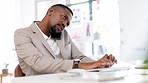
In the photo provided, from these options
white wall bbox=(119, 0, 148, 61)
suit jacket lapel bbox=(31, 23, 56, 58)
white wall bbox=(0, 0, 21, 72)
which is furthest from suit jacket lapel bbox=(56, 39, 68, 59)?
white wall bbox=(0, 0, 21, 72)

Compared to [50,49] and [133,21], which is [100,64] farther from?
[50,49]

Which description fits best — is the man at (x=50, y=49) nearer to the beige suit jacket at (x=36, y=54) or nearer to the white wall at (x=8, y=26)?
the beige suit jacket at (x=36, y=54)

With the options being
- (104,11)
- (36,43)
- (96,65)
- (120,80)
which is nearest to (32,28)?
(36,43)

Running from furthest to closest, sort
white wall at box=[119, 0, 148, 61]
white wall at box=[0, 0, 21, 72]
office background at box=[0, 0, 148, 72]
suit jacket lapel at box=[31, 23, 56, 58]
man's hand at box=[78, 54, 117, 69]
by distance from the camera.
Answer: white wall at box=[0, 0, 21, 72] → office background at box=[0, 0, 148, 72] → suit jacket lapel at box=[31, 23, 56, 58] → man's hand at box=[78, 54, 117, 69] → white wall at box=[119, 0, 148, 61]

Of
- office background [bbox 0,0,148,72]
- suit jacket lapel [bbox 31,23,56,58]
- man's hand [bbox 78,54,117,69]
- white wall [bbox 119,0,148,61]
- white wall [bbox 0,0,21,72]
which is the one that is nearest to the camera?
white wall [bbox 119,0,148,61]

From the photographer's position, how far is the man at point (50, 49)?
1216 millimetres

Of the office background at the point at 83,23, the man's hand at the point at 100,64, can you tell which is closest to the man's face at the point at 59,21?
the man's hand at the point at 100,64

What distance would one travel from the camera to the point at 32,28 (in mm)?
1566

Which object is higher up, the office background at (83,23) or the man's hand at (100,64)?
the office background at (83,23)

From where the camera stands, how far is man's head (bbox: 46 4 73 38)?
5.37ft

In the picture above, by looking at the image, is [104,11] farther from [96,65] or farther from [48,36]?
[96,65]

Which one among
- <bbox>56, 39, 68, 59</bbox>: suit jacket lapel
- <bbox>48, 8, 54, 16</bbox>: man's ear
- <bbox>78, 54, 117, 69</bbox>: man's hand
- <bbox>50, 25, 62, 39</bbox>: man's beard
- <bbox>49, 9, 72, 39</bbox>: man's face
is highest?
<bbox>48, 8, 54, 16</bbox>: man's ear

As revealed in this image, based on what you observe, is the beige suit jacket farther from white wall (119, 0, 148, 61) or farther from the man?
white wall (119, 0, 148, 61)

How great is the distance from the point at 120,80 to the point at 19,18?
3.71m
